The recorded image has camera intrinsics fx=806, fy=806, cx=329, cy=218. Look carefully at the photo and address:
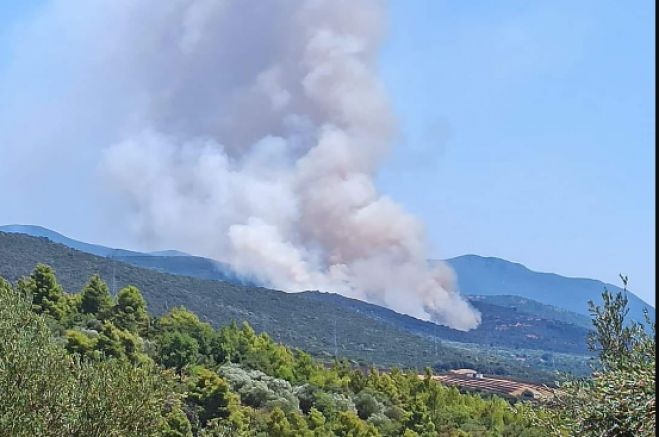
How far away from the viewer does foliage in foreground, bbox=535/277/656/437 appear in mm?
8000

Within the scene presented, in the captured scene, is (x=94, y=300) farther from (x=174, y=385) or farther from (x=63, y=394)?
(x=63, y=394)

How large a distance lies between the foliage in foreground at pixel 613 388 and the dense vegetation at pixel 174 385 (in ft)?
9.67

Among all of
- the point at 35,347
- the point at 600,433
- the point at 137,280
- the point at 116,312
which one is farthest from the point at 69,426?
the point at 137,280

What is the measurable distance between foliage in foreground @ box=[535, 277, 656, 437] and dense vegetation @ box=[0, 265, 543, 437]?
2.95 m

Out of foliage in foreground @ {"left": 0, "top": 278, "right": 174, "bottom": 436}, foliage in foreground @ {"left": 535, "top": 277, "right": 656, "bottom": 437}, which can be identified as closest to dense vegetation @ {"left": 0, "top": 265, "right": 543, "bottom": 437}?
foliage in foreground @ {"left": 0, "top": 278, "right": 174, "bottom": 436}

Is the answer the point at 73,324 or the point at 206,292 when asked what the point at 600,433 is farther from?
the point at 206,292

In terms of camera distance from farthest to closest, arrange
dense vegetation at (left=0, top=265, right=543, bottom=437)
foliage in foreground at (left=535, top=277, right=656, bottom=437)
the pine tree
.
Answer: the pine tree, dense vegetation at (left=0, top=265, right=543, bottom=437), foliage in foreground at (left=535, top=277, right=656, bottom=437)

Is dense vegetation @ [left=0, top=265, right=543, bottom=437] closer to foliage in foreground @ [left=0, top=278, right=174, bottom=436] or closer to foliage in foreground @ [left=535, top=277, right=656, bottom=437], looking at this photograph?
foliage in foreground @ [left=0, top=278, right=174, bottom=436]

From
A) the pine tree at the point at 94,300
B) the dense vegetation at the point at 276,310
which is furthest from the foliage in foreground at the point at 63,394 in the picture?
the dense vegetation at the point at 276,310

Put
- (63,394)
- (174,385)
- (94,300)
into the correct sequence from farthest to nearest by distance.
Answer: (94,300)
(174,385)
(63,394)

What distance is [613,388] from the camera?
8609mm

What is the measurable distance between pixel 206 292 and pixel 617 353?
87354mm

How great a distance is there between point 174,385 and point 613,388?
21482 mm

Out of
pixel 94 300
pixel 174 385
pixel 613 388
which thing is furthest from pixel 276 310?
pixel 613 388
